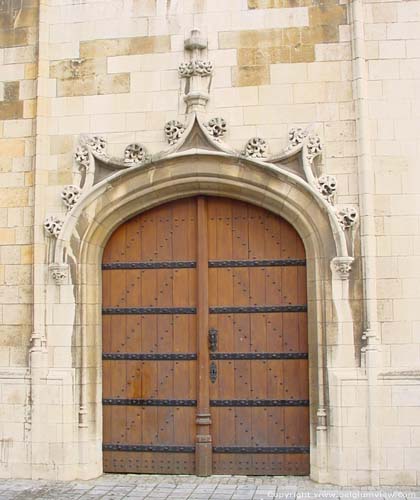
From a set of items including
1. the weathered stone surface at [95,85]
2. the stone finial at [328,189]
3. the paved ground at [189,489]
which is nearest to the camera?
the paved ground at [189,489]

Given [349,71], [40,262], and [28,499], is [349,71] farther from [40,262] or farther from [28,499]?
[28,499]

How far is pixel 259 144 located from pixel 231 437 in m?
2.80

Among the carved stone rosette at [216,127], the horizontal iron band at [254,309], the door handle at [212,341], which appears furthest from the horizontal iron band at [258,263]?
the carved stone rosette at [216,127]

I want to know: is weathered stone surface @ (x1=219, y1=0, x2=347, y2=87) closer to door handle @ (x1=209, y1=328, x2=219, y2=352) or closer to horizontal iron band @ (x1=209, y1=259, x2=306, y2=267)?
horizontal iron band @ (x1=209, y1=259, x2=306, y2=267)

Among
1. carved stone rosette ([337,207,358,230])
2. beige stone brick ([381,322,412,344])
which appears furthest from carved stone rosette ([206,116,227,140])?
beige stone brick ([381,322,412,344])

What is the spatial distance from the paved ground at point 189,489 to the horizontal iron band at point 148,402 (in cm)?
67

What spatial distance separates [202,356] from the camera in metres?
6.84

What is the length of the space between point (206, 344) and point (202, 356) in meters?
0.12

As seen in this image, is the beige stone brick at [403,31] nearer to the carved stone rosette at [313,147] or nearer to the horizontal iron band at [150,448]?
the carved stone rosette at [313,147]

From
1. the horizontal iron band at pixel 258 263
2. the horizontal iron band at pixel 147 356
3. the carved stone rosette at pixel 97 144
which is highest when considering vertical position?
the carved stone rosette at pixel 97 144

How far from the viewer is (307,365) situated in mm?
6742

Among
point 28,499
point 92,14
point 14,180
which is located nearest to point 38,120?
point 14,180

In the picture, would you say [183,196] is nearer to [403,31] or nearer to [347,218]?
[347,218]

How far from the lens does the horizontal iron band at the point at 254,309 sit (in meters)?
6.81
